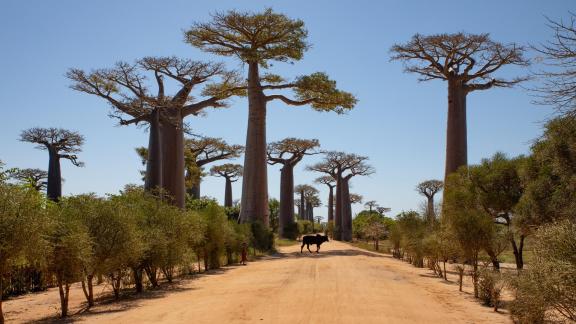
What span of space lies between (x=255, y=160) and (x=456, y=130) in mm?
11256

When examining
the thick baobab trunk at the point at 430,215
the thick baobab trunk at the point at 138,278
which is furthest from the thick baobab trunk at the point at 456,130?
the thick baobab trunk at the point at 138,278

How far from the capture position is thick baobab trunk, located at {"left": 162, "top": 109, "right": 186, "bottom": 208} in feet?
88.3

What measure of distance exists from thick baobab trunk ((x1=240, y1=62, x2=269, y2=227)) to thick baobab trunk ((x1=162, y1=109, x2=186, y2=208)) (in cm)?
488

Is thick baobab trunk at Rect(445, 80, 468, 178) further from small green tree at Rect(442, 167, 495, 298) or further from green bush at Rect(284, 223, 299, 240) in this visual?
green bush at Rect(284, 223, 299, 240)

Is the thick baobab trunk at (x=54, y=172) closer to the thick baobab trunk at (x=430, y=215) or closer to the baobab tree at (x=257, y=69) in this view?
the baobab tree at (x=257, y=69)

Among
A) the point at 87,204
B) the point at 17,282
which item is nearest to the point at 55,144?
the point at 17,282

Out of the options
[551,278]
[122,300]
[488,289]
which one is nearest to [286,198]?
[122,300]

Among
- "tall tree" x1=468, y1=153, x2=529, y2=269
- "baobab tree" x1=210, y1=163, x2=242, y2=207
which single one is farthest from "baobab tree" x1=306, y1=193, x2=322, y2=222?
"tall tree" x1=468, y1=153, x2=529, y2=269

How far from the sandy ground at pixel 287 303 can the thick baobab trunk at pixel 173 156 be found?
1070 centimetres

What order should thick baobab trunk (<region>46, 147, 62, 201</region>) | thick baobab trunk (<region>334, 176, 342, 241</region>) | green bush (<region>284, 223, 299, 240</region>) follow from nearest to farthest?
thick baobab trunk (<region>46, 147, 62, 201</region>) < green bush (<region>284, 223, 299, 240</region>) < thick baobab trunk (<region>334, 176, 342, 241</region>)

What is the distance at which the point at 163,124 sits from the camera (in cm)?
2711

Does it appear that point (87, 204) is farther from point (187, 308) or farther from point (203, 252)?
point (203, 252)

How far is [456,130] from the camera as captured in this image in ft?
83.4

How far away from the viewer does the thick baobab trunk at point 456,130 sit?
2506 centimetres
